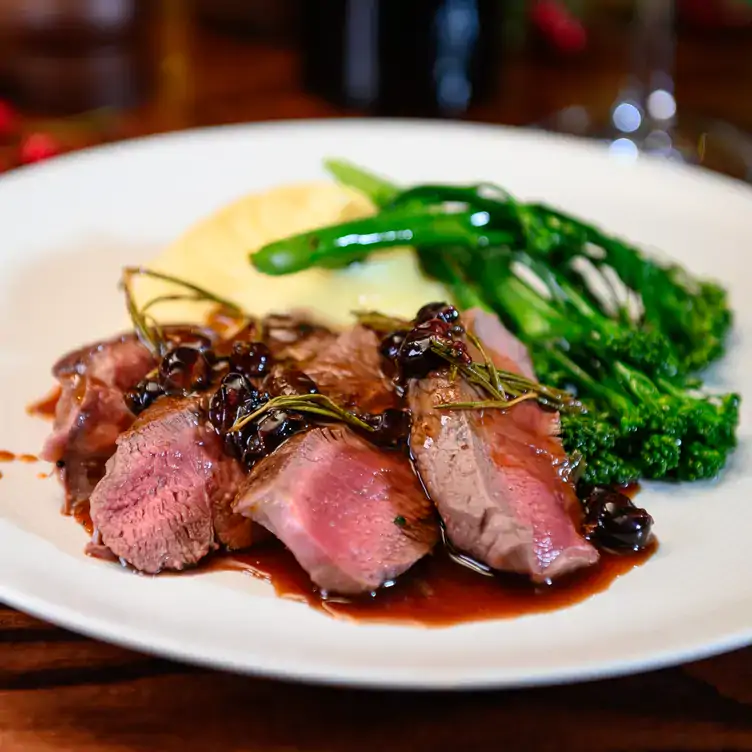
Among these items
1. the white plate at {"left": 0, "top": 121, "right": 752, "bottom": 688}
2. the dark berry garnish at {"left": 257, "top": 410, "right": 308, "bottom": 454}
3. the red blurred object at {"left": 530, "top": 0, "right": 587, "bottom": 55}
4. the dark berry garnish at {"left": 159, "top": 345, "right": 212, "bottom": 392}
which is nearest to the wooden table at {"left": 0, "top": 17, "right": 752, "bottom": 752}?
the white plate at {"left": 0, "top": 121, "right": 752, "bottom": 688}

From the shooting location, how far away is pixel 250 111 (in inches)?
216

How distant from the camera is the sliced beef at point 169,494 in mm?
1970

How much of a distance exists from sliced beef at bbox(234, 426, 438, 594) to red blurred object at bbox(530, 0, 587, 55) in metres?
5.09

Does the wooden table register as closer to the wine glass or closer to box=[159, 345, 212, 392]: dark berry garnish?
box=[159, 345, 212, 392]: dark berry garnish

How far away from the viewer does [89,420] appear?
2213 millimetres

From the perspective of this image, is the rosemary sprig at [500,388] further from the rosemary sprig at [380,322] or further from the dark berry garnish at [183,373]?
the dark berry garnish at [183,373]

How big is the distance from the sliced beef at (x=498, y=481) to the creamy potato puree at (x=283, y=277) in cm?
74

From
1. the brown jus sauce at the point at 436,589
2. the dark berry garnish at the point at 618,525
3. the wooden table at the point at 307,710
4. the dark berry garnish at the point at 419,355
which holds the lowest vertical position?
the wooden table at the point at 307,710

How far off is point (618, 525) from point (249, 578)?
2.77ft

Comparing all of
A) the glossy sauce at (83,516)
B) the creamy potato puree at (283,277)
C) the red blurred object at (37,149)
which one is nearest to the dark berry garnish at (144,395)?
the glossy sauce at (83,516)

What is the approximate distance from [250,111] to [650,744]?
15.1 ft

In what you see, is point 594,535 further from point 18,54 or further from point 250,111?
point 18,54

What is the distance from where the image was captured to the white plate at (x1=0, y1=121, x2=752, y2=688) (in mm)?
1611

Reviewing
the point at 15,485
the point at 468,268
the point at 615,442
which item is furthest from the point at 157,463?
the point at 468,268
